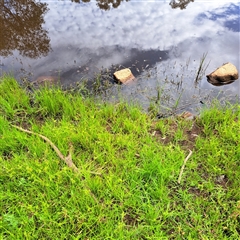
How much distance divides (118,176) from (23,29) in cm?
410

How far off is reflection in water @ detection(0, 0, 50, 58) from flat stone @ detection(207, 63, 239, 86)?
3.00 metres

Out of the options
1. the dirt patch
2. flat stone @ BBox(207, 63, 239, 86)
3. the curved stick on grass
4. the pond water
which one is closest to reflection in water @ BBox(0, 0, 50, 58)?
the pond water

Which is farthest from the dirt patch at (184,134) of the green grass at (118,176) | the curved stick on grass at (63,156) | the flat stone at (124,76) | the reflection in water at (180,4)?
the reflection in water at (180,4)

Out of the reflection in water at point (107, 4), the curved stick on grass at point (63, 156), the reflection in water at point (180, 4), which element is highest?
the reflection in water at point (107, 4)

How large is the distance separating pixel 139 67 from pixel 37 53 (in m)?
1.92

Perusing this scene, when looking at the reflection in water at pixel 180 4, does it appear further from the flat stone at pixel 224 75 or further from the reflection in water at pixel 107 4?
the flat stone at pixel 224 75

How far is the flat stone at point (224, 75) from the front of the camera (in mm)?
4109

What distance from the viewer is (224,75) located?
4.10 m

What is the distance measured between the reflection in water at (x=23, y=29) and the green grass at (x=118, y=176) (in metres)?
2.00

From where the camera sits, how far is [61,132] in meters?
2.82

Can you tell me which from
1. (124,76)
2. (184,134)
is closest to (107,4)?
(124,76)

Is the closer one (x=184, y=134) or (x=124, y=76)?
(x=184, y=134)

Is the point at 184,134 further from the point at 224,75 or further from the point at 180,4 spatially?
the point at 180,4

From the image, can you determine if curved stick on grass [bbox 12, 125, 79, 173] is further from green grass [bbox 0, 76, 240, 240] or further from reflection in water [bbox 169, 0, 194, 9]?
reflection in water [bbox 169, 0, 194, 9]
